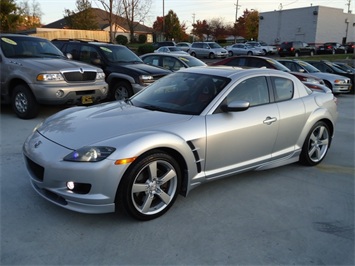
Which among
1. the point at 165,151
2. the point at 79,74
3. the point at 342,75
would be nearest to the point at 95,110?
the point at 165,151

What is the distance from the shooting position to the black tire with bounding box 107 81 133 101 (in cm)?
898

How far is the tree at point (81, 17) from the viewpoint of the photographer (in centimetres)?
3592

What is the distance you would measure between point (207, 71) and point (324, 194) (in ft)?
7.07

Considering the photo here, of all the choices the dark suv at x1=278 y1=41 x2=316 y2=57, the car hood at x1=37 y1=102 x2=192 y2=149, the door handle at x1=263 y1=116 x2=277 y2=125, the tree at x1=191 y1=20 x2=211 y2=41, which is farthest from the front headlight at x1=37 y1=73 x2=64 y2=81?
the tree at x1=191 y1=20 x2=211 y2=41

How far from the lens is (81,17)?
122 ft

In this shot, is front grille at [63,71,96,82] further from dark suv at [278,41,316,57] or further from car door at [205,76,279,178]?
dark suv at [278,41,316,57]

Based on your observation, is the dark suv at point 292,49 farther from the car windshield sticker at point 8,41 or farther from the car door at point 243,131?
the car door at point 243,131

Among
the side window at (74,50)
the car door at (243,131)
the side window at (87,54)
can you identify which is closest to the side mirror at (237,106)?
the car door at (243,131)

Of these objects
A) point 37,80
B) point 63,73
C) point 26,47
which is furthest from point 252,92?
Result: point 26,47

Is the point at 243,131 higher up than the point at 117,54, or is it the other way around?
the point at 117,54

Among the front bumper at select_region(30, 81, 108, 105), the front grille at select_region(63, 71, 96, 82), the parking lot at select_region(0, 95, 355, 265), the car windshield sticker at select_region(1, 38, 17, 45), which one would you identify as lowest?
the parking lot at select_region(0, 95, 355, 265)

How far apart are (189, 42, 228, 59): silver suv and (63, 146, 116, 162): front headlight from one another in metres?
29.8

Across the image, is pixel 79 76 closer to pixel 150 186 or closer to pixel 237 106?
pixel 237 106

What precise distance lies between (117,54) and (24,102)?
3558 mm
